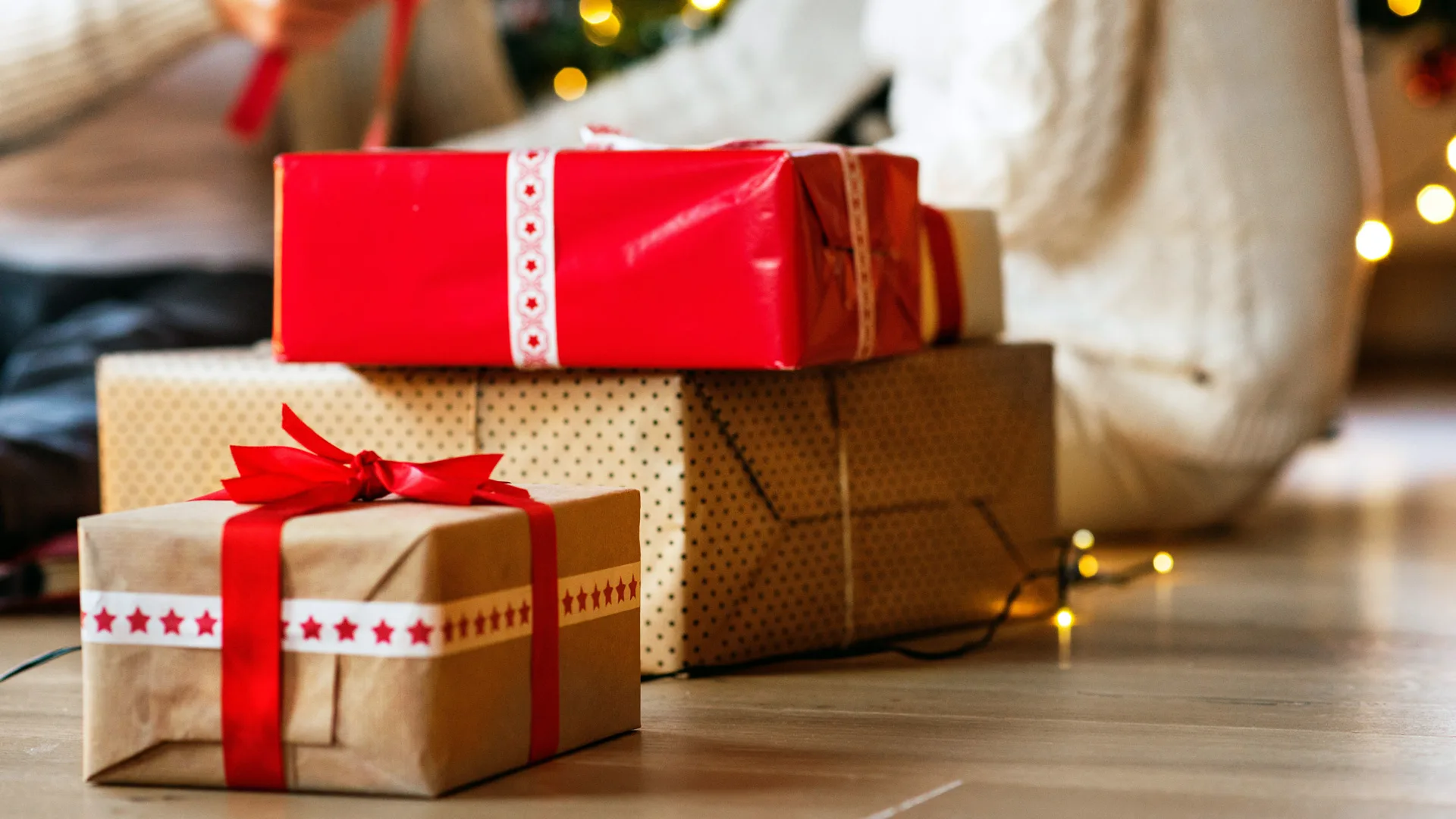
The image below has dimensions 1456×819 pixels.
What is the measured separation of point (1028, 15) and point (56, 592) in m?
0.95

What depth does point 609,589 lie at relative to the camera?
0.83 m

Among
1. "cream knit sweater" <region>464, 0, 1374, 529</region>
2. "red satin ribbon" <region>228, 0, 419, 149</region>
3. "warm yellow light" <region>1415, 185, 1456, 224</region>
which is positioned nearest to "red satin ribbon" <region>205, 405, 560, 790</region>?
"cream knit sweater" <region>464, 0, 1374, 529</region>

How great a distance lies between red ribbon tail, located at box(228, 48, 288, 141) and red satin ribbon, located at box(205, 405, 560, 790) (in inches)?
39.7

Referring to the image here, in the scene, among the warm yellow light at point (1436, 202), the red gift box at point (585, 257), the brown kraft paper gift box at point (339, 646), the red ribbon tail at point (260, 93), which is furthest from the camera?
the warm yellow light at point (1436, 202)

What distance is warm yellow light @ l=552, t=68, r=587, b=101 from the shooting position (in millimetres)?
2508

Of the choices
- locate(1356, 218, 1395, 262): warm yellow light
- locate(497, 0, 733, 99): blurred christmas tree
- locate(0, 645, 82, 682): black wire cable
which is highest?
locate(497, 0, 733, 99): blurred christmas tree

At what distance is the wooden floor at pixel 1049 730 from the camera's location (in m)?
0.72

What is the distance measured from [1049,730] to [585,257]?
38cm

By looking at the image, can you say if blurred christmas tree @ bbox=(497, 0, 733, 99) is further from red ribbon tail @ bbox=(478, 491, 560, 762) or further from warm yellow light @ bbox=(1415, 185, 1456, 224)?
warm yellow light @ bbox=(1415, 185, 1456, 224)

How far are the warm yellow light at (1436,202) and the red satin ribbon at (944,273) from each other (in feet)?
8.47

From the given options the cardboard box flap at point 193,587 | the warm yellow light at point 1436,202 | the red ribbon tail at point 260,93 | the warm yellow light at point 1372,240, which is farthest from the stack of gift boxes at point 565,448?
the warm yellow light at point 1436,202

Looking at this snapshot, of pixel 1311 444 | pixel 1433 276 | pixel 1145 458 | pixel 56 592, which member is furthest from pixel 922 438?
pixel 1433 276

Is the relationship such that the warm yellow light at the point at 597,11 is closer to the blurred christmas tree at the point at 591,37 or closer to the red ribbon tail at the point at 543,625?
the blurred christmas tree at the point at 591,37

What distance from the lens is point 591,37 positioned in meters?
2.44
